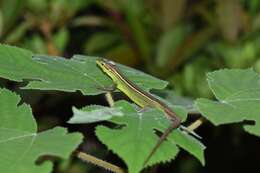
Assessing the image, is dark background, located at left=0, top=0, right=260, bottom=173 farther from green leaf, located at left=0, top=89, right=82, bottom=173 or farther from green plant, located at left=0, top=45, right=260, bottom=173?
green leaf, located at left=0, top=89, right=82, bottom=173

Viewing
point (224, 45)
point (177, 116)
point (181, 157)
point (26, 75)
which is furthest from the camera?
point (181, 157)

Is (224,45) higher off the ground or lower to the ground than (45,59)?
higher

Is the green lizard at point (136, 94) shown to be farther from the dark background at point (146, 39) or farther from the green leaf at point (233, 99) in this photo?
the dark background at point (146, 39)

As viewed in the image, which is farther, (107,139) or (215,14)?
(215,14)

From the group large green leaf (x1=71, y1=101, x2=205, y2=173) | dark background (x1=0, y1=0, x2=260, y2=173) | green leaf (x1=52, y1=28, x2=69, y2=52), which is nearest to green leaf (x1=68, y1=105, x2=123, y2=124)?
large green leaf (x1=71, y1=101, x2=205, y2=173)

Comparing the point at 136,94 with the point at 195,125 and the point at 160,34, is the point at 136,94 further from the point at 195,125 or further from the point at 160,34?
the point at 160,34

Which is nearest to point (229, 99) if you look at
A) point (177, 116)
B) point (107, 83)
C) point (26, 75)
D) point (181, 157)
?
point (177, 116)

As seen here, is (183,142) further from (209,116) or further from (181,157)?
(181,157)
